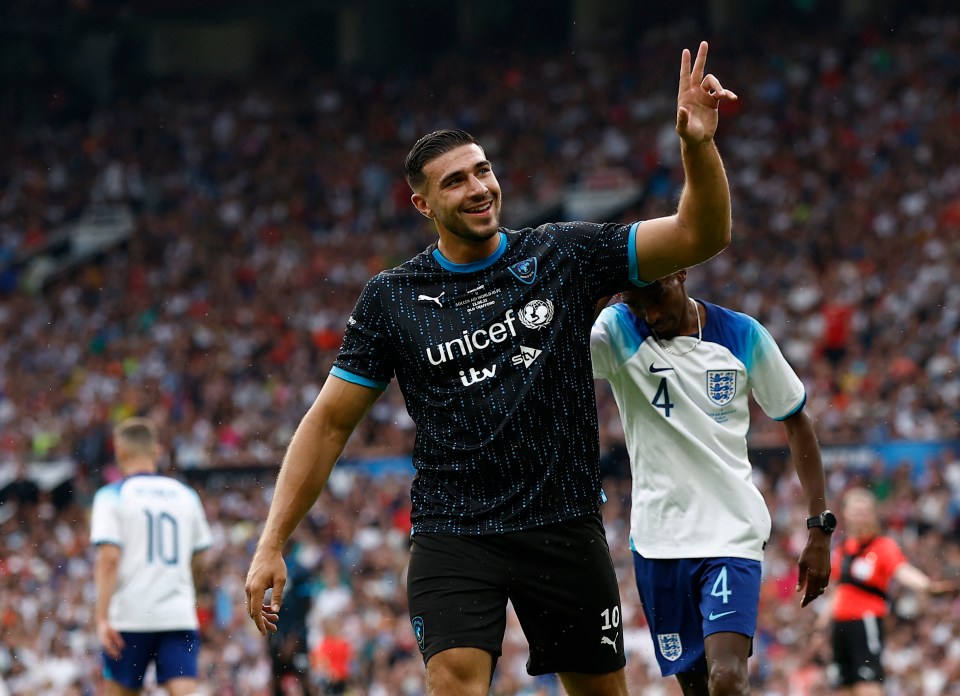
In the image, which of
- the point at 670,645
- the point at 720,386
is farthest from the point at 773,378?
the point at 670,645

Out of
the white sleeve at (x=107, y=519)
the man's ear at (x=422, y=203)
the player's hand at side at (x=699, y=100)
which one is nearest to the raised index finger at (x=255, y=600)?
the man's ear at (x=422, y=203)

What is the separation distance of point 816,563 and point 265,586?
2.20 metres

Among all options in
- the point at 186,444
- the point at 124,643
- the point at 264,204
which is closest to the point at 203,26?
the point at 264,204

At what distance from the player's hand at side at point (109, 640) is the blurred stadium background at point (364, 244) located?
2.82m

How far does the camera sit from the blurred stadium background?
15273mm

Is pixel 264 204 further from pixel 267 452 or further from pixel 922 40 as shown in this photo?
pixel 922 40

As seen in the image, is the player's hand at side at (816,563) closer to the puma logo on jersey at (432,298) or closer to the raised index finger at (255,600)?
the puma logo on jersey at (432,298)

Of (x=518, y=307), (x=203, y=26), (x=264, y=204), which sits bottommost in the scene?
(x=518, y=307)

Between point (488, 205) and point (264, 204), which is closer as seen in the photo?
point (488, 205)

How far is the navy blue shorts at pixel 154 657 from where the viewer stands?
8.57 metres

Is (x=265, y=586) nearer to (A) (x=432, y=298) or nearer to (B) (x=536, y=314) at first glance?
(A) (x=432, y=298)

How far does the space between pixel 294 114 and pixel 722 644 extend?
85.9 ft

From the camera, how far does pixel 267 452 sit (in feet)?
69.7

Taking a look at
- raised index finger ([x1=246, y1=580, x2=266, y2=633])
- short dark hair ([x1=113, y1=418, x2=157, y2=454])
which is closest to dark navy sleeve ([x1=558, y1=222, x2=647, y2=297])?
raised index finger ([x1=246, y1=580, x2=266, y2=633])
